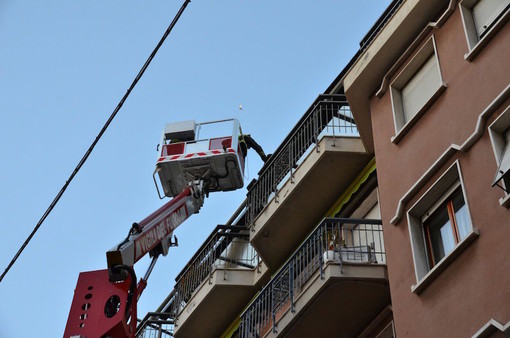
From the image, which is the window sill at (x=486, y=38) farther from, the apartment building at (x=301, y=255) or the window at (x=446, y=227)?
the apartment building at (x=301, y=255)

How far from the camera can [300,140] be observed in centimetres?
2036

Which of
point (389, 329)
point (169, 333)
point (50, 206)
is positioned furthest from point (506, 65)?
point (169, 333)

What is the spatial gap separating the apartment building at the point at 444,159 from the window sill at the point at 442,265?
0.05ft

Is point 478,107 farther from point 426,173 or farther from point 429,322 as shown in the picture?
point 429,322

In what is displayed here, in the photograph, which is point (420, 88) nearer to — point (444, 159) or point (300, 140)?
point (444, 159)

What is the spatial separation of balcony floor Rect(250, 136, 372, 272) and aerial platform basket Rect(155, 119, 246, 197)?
15.4 ft

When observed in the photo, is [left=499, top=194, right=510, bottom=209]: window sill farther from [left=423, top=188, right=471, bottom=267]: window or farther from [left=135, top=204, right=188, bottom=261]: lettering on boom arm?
[left=135, top=204, right=188, bottom=261]: lettering on boom arm

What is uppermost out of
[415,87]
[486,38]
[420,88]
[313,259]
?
[415,87]

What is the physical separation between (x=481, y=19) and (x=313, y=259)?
16.2ft

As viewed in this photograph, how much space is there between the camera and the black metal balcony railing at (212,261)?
21.9 meters

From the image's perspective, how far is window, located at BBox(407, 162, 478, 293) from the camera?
12883 mm

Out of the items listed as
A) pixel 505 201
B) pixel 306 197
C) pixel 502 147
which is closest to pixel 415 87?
pixel 502 147

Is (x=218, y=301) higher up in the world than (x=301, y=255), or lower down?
higher up

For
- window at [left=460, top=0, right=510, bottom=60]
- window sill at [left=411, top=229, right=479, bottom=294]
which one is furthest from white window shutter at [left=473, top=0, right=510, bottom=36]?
window sill at [left=411, top=229, right=479, bottom=294]
